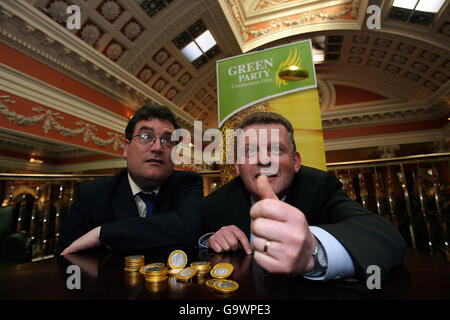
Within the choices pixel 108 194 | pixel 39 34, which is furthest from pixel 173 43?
pixel 108 194

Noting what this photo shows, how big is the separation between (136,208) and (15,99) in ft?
16.9

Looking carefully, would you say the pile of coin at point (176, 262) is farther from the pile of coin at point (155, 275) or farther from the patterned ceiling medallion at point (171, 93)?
the patterned ceiling medallion at point (171, 93)

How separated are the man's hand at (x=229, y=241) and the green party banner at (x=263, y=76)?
7.08 ft

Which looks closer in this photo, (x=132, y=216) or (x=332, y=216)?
(x=332, y=216)

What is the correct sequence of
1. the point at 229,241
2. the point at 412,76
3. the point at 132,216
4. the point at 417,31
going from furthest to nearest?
the point at 412,76
the point at 417,31
the point at 132,216
the point at 229,241

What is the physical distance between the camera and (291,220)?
58 cm

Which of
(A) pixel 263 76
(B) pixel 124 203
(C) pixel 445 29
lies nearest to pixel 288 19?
(C) pixel 445 29

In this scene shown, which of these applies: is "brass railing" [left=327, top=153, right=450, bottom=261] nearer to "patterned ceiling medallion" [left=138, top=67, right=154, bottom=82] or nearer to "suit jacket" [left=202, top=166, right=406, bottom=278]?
Answer: "suit jacket" [left=202, top=166, right=406, bottom=278]

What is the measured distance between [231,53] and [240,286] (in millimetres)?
9611

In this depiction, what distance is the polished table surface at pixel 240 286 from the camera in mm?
535

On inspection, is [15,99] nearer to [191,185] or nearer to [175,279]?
[191,185]

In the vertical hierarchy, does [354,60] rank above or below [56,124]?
above

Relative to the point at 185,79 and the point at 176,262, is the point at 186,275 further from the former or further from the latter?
the point at 185,79

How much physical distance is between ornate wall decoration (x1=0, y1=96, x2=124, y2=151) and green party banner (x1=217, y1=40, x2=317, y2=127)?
446 centimetres
